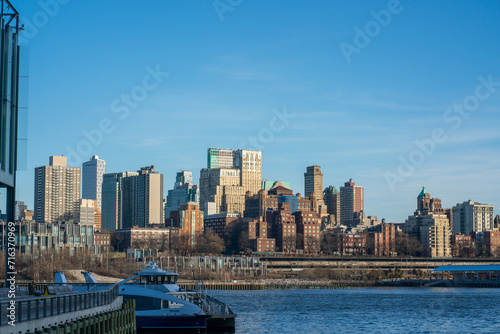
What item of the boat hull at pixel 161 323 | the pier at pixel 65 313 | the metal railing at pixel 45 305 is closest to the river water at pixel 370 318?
the boat hull at pixel 161 323

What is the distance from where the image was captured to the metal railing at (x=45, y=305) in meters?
28.5

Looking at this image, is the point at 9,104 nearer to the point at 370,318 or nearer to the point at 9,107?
the point at 9,107

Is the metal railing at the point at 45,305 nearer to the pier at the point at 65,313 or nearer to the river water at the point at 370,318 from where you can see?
the pier at the point at 65,313

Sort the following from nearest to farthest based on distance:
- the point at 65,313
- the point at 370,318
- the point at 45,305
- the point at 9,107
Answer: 1. the point at 45,305
2. the point at 65,313
3. the point at 9,107
4. the point at 370,318

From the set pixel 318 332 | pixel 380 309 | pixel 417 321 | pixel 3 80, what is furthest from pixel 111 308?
pixel 380 309

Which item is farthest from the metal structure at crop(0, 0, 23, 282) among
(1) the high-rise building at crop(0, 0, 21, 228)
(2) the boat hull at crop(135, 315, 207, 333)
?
(2) the boat hull at crop(135, 315, 207, 333)

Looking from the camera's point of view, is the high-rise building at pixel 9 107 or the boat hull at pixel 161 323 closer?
the high-rise building at pixel 9 107

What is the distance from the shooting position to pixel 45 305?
107 feet

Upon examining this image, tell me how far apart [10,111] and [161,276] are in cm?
2202

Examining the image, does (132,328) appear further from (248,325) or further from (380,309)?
(380,309)

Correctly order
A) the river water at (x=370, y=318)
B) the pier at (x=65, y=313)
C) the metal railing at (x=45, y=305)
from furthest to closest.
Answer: the river water at (x=370, y=318), the pier at (x=65, y=313), the metal railing at (x=45, y=305)

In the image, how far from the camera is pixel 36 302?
31.5m

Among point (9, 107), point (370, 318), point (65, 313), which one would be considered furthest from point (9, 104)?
point (370, 318)

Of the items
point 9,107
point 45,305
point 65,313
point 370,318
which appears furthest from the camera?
point 370,318
